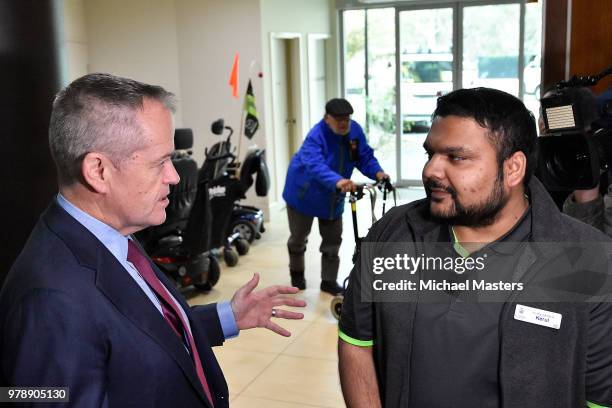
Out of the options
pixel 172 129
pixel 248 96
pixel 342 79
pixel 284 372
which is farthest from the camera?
pixel 342 79

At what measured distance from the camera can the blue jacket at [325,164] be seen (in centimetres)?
490

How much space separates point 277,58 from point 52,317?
8077mm

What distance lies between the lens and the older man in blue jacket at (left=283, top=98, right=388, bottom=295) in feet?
15.7

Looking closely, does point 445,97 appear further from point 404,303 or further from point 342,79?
point 342,79

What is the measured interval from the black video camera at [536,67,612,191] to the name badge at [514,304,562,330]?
2.03 feet

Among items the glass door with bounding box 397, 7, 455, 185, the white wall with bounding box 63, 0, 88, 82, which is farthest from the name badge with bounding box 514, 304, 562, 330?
the glass door with bounding box 397, 7, 455, 185

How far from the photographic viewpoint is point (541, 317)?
56.3 inches

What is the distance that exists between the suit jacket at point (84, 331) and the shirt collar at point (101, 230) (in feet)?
0.07

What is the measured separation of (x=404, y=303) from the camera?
1.55 metres

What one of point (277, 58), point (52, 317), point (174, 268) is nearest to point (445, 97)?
point (52, 317)

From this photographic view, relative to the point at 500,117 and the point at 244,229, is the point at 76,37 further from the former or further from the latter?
the point at 500,117

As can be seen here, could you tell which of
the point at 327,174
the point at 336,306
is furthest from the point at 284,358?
the point at 327,174

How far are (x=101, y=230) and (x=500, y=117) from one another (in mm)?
954

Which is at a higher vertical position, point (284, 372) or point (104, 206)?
point (104, 206)
